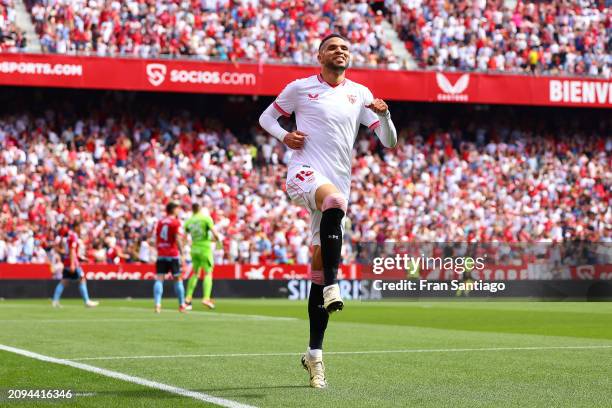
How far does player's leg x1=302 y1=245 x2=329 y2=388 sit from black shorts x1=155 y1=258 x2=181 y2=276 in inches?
575

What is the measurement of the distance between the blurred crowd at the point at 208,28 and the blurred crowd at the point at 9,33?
0.66 meters

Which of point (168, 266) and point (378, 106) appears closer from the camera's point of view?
point (378, 106)

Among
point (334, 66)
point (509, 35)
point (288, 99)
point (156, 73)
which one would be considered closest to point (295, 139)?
point (288, 99)

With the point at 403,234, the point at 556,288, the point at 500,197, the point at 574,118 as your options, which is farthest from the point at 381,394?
the point at 574,118

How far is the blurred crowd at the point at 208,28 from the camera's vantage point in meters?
35.8

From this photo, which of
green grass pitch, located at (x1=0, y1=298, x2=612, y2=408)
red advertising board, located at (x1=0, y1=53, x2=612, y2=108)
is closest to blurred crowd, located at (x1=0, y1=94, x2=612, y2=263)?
red advertising board, located at (x1=0, y1=53, x2=612, y2=108)

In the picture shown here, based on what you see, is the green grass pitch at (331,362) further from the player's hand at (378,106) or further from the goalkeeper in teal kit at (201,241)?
the goalkeeper in teal kit at (201,241)

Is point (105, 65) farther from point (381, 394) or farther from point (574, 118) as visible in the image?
point (381, 394)

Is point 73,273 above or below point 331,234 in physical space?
below

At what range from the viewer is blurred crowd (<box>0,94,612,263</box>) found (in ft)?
110

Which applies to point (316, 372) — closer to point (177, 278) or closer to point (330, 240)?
point (330, 240)

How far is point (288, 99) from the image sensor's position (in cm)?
856

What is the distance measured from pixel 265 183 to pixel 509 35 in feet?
36.9

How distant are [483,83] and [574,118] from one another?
18.0 ft
